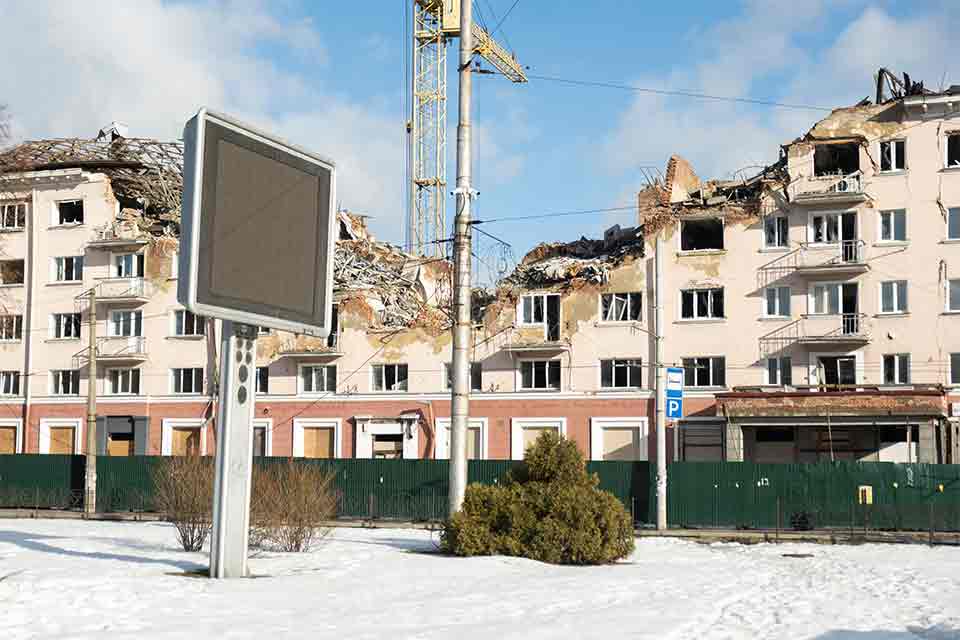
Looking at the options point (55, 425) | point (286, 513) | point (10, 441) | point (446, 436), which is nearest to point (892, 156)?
point (446, 436)

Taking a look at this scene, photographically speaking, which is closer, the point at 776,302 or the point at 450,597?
the point at 450,597

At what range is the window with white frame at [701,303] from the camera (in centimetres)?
5609

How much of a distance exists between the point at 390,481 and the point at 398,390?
1401cm

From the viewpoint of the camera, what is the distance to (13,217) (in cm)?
6894

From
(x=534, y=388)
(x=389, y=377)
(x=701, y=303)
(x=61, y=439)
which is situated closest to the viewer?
(x=701, y=303)

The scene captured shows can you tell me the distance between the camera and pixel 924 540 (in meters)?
35.2

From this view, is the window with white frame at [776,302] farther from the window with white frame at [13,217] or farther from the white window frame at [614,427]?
the window with white frame at [13,217]

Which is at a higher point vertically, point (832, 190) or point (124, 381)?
point (832, 190)

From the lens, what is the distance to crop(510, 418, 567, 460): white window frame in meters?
56.9

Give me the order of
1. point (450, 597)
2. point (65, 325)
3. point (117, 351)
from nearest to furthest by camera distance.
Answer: point (450, 597), point (117, 351), point (65, 325)

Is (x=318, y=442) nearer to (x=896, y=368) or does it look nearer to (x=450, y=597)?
(x=896, y=368)

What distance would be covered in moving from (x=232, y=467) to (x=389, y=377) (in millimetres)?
40694

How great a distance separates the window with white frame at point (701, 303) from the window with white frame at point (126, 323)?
2992 centimetres

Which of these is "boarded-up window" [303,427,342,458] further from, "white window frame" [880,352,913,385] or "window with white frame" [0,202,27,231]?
"white window frame" [880,352,913,385]
